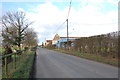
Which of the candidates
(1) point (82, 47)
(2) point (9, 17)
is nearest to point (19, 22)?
(2) point (9, 17)

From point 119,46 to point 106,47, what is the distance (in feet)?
9.41

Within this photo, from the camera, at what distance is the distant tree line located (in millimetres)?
16031

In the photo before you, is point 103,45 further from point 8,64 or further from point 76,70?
point 8,64

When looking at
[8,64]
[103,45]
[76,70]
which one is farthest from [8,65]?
[103,45]

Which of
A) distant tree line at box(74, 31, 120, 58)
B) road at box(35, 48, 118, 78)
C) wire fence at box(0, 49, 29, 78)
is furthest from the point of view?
distant tree line at box(74, 31, 120, 58)

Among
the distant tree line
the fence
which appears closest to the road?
the fence

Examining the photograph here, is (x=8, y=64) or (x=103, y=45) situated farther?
(x=103, y=45)

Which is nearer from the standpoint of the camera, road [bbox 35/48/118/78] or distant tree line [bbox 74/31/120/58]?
road [bbox 35/48/118/78]

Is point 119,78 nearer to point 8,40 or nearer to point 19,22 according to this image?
point 8,40

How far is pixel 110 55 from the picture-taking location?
1691 centimetres

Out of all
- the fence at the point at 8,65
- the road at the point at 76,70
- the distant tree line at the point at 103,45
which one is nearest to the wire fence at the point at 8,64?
the fence at the point at 8,65

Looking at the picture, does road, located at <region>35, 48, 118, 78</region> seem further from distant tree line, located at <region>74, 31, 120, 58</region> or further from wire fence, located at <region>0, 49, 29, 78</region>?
distant tree line, located at <region>74, 31, 120, 58</region>

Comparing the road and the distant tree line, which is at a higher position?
the distant tree line

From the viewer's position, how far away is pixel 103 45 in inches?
734
